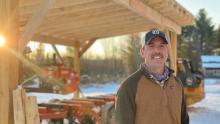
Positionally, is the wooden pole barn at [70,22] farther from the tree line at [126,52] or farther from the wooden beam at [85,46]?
the tree line at [126,52]

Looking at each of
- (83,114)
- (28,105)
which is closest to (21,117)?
(28,105)

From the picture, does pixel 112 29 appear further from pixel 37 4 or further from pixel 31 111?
pixel 31 111

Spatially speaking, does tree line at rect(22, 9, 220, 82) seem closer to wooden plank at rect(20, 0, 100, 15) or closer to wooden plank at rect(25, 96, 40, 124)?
wooden plank at rect(20, 0, 100, 15)

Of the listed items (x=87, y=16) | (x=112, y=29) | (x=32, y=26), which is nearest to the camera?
(x=32, y=26)

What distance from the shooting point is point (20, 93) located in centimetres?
443

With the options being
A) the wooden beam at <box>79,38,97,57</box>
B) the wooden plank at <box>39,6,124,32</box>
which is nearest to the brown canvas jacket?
the wooden plank at <box>39,6,124,32</box>

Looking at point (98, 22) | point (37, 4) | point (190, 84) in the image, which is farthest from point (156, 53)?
point (190, 84)

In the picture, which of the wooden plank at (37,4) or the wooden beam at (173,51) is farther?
the wooden beam at (173,51)

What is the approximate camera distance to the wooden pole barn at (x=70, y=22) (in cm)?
447

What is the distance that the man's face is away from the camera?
2962mm

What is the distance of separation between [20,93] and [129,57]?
29.0m

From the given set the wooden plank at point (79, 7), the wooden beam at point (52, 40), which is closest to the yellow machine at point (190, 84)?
the wooden beam at point (52, 40)

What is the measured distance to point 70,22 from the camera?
9.61 m

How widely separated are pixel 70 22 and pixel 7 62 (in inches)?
206
